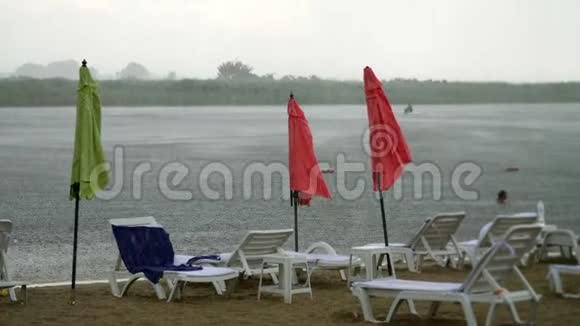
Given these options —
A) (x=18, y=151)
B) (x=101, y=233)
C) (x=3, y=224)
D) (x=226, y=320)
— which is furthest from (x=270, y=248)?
(x=18, y=151)

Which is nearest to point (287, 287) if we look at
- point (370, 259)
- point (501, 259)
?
point (370, 259)

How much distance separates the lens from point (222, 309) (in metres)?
6.88

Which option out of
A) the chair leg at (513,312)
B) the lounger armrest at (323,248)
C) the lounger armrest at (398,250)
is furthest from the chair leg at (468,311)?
Answer: the lounger armrest at (323,248)

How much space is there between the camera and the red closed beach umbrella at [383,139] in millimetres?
7789

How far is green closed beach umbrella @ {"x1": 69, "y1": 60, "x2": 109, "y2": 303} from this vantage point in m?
7.13

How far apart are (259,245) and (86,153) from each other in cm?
132

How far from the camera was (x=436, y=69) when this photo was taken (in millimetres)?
19953

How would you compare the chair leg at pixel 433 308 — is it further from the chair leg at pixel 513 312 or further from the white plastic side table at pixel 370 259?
the white plastic side table at pixel 370 259

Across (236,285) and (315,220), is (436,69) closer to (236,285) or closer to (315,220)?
(315,220)

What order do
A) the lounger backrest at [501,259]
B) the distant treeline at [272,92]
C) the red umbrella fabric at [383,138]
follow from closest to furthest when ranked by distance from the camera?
the lounger backrest at [501,259] < the red umbrella fabric at [383,138] < the distant treeline at [272,92]

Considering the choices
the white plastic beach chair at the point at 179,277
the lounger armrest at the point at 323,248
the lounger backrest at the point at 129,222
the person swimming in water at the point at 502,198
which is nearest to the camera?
the white plastic beach chair at the point at 179,277

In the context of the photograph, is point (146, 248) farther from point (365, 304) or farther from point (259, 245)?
point (365, 304)

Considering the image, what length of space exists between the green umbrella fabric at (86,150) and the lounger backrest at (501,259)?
2758mm

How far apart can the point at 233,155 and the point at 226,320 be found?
1491 cm
